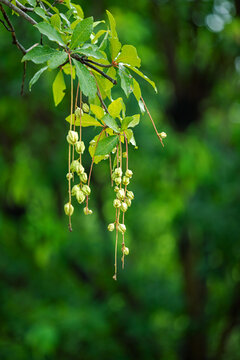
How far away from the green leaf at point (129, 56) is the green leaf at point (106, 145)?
0.17 meters

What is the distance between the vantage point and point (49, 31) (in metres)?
0.85

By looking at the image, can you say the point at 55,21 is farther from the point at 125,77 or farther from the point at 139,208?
the point at 139,208

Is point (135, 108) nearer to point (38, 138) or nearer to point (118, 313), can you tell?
point (38, 138)

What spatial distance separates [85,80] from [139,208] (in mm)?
3452

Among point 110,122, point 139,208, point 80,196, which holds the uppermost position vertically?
point 110,122

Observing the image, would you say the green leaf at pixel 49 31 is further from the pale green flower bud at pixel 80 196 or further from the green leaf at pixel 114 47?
the pale green flower bud at pixel 80 196

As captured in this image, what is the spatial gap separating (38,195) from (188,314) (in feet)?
6.63

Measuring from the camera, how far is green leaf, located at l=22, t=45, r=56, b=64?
2.83 ft

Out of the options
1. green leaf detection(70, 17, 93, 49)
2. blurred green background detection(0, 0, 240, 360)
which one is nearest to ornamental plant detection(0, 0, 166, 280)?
green leaf detection(70, 17, 93, 49)

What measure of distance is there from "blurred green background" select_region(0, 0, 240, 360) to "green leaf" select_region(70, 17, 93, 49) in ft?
7.70

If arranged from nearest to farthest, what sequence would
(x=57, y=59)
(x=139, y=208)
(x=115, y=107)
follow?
(x=57, y=59), (x=115, y=107), (x=139, y=208)

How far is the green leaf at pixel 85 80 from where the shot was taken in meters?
0.86

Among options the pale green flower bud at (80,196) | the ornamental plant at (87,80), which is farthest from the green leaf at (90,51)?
the pale green flower bud at (80,196)

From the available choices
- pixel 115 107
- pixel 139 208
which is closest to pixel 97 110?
pixel 115 107
